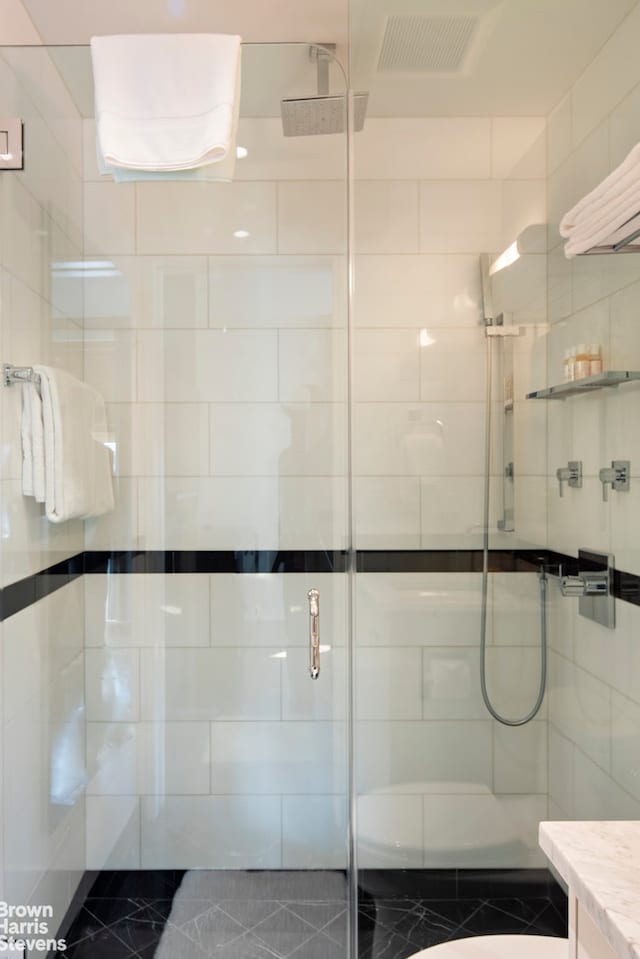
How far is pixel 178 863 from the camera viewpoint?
5.66 feet

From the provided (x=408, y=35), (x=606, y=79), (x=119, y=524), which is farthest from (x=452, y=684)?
(x=408, y=35)

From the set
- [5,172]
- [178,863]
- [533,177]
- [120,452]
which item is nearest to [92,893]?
[178,863]

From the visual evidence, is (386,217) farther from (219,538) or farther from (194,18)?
(219,538)

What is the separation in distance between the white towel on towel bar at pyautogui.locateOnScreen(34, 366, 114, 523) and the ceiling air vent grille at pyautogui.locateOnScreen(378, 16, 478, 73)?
46.8 inches

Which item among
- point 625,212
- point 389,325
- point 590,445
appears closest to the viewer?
point 625,212

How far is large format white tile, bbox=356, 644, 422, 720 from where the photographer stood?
5.62ft

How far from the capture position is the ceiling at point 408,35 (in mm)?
1529

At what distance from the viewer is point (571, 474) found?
63.1 inches

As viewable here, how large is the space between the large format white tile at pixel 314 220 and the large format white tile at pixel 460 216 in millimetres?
236

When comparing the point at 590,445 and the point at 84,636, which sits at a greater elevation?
the point at 590,445

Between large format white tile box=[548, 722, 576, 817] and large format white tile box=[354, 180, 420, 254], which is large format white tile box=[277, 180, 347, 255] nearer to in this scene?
large format white tile box=[354, 180, 420, 254]

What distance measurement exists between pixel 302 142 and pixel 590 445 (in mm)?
1140

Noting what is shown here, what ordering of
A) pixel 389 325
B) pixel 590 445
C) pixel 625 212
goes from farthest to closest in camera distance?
1. pixel 389 325
2. pixel 590 445
3. pixel 625 212

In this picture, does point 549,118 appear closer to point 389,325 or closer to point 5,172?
point 389,325
